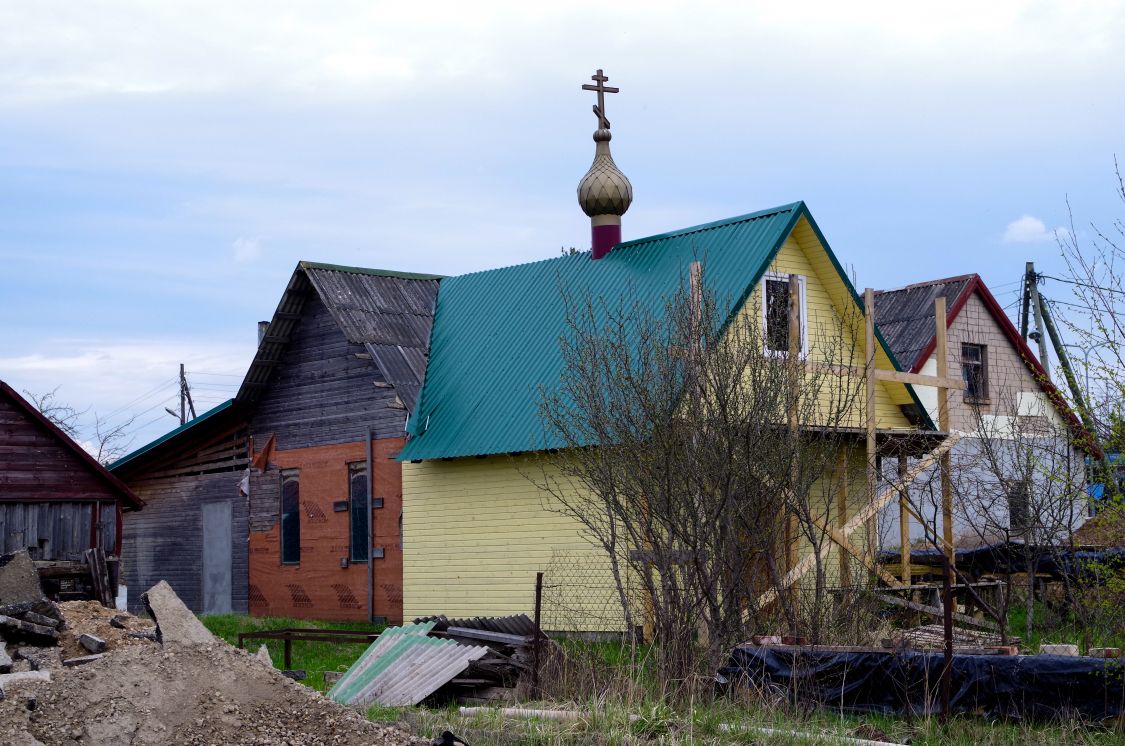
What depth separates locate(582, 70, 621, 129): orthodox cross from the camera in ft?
79.6

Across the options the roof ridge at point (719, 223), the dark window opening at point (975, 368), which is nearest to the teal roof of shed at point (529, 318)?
the roof ridge at point (719, 223)

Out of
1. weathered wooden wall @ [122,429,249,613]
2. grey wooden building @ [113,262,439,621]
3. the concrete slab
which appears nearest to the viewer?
the concrete slab

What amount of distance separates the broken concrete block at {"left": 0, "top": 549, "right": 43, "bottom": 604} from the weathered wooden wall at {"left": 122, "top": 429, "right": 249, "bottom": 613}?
9.53m

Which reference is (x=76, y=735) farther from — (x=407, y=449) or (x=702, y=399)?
(x=407, y=449)

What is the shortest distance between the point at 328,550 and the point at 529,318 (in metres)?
6.07

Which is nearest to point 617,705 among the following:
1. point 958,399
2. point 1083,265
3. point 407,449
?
point 1083,265

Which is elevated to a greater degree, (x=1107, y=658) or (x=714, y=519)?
(x=714, y=519)

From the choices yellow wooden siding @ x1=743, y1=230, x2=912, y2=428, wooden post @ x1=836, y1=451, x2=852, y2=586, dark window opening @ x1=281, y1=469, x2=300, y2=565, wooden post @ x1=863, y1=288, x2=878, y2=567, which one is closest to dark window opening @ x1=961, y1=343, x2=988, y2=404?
yellow wooden siding @ x1=743, y1=230, x2=912, y2=428

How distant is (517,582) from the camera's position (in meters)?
20.2

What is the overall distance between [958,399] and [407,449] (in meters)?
17.3

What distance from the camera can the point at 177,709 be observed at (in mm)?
10789

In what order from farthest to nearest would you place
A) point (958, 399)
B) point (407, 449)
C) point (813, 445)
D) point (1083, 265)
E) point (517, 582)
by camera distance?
point (958, 399) → point (407, 449) → point (517, 582) → point (813, 445) → point (1083, 265)

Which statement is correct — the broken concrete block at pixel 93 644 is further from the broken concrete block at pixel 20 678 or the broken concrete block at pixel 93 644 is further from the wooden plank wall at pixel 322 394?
the wooden plank wall at pixel 322 394

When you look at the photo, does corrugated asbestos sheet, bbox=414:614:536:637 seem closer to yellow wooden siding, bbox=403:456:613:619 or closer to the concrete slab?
yellow wooden siding, bbox=403:456:613:619
